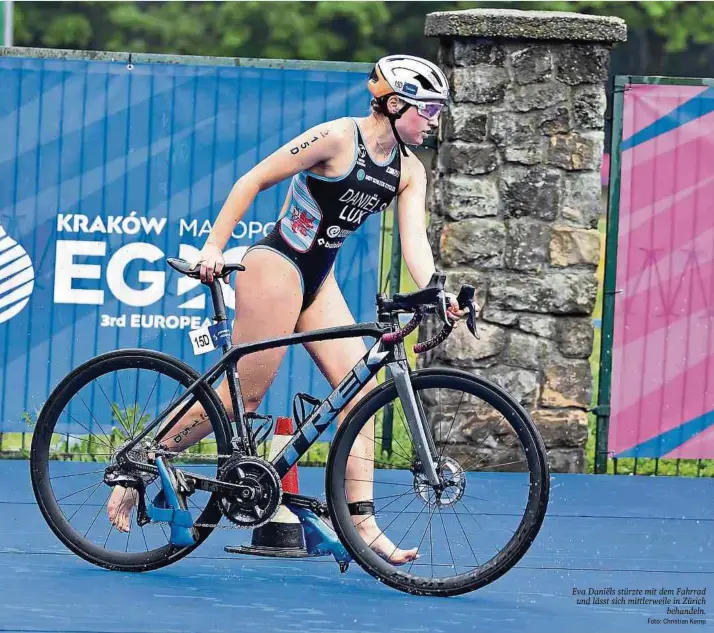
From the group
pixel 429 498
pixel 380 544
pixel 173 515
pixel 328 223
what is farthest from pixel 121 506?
pixel 328 223

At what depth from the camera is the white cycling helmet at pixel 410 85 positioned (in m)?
5.80

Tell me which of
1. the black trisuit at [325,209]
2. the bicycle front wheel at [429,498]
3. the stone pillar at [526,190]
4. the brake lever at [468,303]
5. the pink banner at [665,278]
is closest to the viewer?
the bicycle front wheel at [429,498]

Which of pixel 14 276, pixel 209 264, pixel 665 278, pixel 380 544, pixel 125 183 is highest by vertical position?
pixel 125 183

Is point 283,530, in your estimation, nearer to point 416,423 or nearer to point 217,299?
point 416,423

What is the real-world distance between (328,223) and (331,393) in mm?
694

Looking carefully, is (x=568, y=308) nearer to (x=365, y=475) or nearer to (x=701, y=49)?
(x=365, y=475)

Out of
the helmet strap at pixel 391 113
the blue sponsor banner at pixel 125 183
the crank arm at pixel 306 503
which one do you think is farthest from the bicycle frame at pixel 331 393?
the blue sponsor banner at pixel 125 183

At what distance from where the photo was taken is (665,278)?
29.2 feet

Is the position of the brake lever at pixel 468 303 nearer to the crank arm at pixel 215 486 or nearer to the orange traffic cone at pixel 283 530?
the orange traffic cone at pixel 283 530

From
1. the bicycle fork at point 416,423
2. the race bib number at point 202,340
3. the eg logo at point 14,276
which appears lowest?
the bicycle fork at point 416,423

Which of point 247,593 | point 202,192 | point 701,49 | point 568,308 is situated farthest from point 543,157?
point 701,49

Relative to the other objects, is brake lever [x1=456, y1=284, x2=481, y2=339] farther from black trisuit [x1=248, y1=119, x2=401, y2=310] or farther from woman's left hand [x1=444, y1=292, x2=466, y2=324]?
black trisuit [x1=248, y1=119, x2=401, y2=310]

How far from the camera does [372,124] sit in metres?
5.91

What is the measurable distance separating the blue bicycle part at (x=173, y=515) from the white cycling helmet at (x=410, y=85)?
1.55 m
